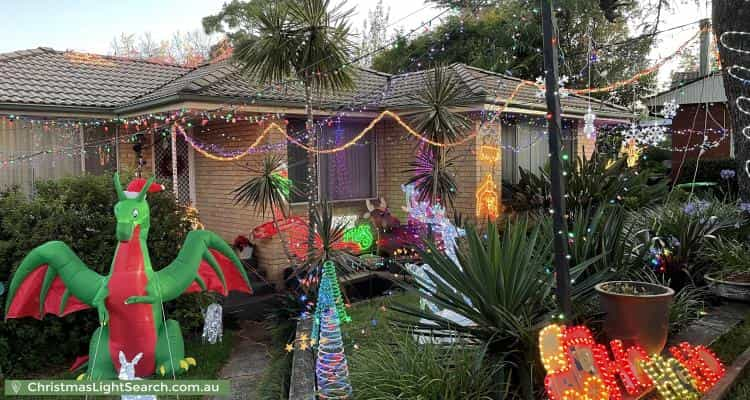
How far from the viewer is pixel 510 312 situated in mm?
3967

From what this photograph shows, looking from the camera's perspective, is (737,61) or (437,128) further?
(437,128)

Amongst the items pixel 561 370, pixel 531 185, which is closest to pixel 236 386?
pixel 561 370

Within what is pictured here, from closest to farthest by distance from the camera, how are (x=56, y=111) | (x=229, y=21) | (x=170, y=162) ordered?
(x=56, y=111)
(x=170, y=162)
(x=229, y=21)

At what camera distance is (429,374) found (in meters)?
3.51

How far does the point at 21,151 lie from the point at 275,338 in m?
5.58

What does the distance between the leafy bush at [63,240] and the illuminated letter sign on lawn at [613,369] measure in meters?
4.70

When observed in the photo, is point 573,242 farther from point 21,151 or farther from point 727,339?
point 21,151

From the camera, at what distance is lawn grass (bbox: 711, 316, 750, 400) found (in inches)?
170

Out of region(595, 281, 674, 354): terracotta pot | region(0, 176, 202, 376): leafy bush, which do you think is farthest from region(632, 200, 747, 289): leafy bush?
region(0, 176, 202, 376): leafy bush

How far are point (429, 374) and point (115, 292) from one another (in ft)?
10.4

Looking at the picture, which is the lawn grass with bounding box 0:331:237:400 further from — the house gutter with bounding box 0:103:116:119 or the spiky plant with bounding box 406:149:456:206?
the house gutter with bounding box 0:103:116:119

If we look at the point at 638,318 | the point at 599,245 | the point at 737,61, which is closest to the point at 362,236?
the point at 599,245

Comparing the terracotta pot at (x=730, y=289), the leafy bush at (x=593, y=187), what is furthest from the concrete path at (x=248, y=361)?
the terracotta pot at (x=730, y=289)

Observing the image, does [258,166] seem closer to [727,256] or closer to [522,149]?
[522,149]
